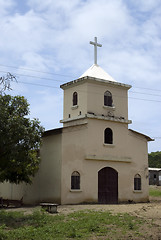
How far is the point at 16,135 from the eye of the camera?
1681 centimetres

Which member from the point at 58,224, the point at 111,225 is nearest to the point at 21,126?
the point at 58,224

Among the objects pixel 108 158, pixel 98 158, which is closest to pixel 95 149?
pixel 98 158

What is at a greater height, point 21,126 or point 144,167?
point 21,126

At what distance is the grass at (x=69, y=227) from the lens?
12.1 metres

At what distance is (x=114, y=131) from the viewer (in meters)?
25.3

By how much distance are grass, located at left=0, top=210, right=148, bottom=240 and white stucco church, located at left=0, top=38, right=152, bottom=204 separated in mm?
6574

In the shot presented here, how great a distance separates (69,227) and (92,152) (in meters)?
10.8

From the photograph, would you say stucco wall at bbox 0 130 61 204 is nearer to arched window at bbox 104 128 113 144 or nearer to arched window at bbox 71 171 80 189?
arched window at bbox 71 171 80 189

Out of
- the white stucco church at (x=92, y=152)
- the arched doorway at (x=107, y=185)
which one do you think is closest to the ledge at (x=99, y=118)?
the white stucco church at (x=92, y=152)

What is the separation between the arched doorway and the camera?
23.9 metres

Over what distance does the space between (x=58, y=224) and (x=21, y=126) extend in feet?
17.2

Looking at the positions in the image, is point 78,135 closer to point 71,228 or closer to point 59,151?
point 59,151

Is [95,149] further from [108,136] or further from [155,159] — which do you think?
[155,159]

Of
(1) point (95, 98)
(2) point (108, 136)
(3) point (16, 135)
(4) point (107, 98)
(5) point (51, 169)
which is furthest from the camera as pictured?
(4) point (107, 98)
